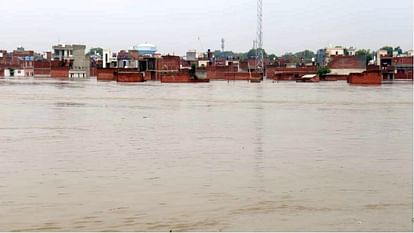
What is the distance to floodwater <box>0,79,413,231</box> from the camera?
6754mm

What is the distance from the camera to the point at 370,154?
1191cm

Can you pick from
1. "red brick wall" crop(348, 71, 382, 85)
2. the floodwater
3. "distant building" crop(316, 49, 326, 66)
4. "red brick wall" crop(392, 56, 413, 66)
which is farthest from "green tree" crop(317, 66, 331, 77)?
the floodwater

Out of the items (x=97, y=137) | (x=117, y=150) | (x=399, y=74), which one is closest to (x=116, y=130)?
(x=97, y=137)

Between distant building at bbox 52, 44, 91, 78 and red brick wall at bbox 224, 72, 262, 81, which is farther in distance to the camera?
distant building at bbox 52, 44, 91, 78

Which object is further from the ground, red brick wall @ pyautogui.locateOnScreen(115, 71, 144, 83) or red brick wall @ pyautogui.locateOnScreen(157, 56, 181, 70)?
red brick wall @ pyautogui.locateOnScreen(157, 56, 181, 70)

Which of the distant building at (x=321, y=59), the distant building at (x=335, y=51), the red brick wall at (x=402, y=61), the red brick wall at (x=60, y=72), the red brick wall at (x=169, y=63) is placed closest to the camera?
the red brick wall at (x=169, y=63)

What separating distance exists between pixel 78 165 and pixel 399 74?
258 feet

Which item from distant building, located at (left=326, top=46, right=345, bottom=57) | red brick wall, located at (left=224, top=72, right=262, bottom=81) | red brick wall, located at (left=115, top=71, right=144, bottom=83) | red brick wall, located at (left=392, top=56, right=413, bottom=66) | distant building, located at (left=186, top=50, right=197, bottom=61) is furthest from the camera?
distant building, located at (left=186, top=50, right=197, bottom=61)

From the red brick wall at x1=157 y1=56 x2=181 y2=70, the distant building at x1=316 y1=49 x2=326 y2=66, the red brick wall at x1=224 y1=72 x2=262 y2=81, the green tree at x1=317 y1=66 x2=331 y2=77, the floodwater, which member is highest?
the distant building at x1=316 y1=49 x2=326 y2=66

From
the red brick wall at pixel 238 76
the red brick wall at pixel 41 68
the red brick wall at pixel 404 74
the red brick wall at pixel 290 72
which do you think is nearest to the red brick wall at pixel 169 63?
the red brick wall at pixel 238 76

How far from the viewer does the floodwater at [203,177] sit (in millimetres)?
6754

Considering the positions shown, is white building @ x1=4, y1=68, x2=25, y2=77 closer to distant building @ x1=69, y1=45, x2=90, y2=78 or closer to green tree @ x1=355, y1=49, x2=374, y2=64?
distant building @ x1=69, y1=45, x2=90, y2=78

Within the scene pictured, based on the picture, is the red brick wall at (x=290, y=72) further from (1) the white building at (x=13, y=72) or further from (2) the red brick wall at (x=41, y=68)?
(1) the white building at (x=13, y=72)

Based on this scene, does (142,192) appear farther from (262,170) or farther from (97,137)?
(97,137)
